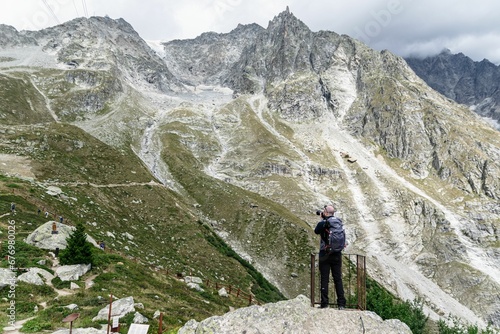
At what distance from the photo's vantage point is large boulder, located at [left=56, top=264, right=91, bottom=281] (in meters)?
24.0

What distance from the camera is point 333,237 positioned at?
12477 mm

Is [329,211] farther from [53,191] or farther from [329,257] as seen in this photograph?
[53,191]

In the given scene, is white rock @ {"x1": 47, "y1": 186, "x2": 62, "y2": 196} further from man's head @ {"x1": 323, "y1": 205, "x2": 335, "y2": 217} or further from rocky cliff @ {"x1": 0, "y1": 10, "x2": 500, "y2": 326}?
man's head @ {"x1": 323, "y1": 205, "x2": 335, "y2": 217}

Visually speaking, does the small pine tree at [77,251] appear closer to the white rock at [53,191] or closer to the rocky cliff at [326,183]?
the rocky cliff at [326,183]

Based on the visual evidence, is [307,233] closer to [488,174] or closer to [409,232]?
[409,232]

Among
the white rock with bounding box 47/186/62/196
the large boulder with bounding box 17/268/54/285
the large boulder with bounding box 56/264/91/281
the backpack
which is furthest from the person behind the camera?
the white rock with bounding box 47/186/62/196

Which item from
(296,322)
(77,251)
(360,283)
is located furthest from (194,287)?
(296,322)

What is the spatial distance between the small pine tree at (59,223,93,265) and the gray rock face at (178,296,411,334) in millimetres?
18906

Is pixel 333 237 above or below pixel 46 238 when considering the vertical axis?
above

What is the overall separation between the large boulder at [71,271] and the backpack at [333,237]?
2069cm

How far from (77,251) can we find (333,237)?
75.1 feet

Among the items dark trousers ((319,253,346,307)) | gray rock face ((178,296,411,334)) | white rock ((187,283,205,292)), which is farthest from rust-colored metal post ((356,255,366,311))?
white rock ((187,283,205,292))

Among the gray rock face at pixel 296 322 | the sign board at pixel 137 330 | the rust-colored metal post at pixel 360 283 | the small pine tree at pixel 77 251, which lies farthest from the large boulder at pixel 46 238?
the rust-colored metal post at pixel 360 283

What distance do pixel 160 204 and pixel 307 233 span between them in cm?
3898
